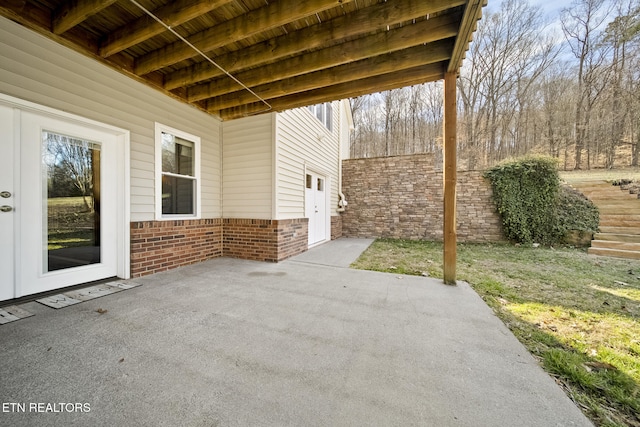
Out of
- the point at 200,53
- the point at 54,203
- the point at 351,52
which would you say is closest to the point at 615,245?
the point at 351,52

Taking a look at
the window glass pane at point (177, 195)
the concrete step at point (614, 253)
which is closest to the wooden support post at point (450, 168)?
the window glass pane at point (177, 195)

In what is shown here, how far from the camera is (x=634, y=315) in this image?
2.42 meters

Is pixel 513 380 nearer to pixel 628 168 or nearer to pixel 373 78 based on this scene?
pixel 373 78

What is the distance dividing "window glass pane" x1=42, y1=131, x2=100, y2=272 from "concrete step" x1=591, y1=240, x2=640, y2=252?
10.2 metres

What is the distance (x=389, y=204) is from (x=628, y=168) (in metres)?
11.3

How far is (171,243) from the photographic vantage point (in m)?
3.88

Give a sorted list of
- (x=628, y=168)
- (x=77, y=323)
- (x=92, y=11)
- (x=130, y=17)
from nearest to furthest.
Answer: (x=77, y=323)
(x=92, y=11)
(x=130, y=17)
(x=628, y=168)

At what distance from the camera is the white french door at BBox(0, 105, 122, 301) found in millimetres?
2424

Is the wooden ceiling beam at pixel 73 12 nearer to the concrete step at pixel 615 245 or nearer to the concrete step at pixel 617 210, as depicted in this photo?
the concrete step at pixel 615 245

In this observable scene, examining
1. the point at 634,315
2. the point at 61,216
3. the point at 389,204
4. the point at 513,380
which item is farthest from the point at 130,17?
the point at 389,204

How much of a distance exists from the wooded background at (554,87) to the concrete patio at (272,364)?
13434 mm

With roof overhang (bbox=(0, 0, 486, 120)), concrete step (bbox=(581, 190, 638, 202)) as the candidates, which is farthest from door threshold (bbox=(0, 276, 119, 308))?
concrete step (bbox=(581, 190, 638, 202))

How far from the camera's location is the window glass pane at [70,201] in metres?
2.72

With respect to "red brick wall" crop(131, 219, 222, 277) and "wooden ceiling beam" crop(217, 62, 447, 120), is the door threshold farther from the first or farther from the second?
"wooden ceiling beam" crop(217, 62, 447, 120)
